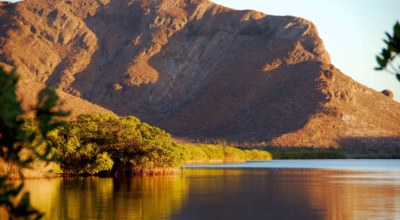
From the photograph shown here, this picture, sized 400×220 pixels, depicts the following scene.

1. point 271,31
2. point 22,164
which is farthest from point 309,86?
point 22,164

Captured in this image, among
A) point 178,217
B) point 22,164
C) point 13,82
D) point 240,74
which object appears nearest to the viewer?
point 13,82

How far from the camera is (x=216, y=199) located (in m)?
33.8

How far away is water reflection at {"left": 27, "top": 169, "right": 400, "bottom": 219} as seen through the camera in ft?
89.9

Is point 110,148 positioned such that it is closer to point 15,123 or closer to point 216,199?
point 216,199

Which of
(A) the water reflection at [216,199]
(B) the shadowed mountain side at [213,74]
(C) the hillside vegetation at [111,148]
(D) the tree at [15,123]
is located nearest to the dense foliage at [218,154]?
(B) the shadowed mountain side at [213,74]

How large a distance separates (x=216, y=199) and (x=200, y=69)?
144316 millimetres

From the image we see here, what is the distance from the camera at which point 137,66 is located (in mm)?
169250

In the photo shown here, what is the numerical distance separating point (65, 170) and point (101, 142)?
3.06m

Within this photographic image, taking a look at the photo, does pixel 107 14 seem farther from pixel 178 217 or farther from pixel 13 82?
pixel 13 82

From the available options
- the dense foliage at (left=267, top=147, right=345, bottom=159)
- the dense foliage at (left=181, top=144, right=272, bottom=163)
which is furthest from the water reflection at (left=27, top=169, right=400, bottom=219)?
the dense foliage at (left=267, top=147, right=345, bottom=159)

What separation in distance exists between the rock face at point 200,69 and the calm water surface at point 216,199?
78160 millimetres

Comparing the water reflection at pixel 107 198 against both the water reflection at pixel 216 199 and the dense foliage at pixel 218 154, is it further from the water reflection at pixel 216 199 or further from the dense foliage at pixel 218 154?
the dense foliage at pixel 218 154

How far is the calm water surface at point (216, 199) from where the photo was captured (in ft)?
89.9

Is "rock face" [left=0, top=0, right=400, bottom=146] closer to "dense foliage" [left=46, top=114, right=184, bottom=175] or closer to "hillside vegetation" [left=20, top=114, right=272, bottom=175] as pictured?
"hillside vegetation" [left=20, top=114, right=272, bottom=175]
